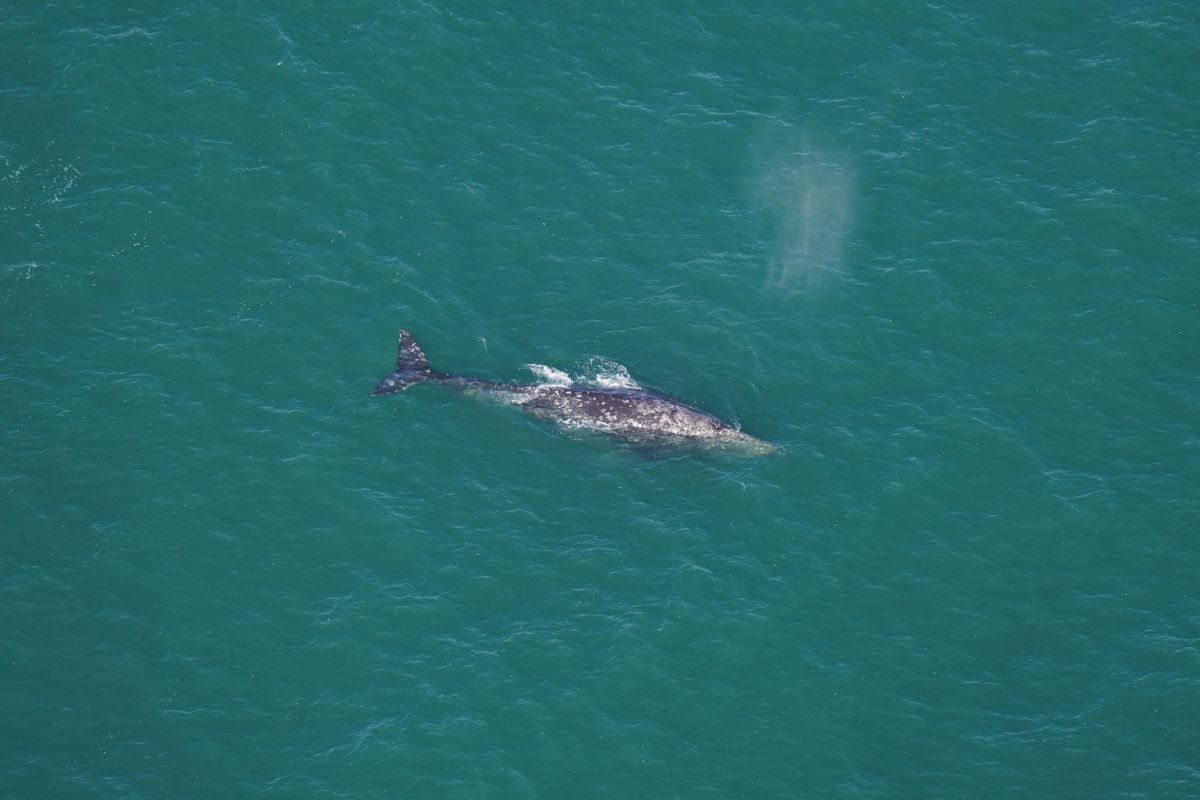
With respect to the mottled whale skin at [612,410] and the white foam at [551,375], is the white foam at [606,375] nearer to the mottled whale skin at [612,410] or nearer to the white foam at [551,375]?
the mottled whale skin at [612,410]

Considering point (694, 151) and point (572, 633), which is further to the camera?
point (694, 151)

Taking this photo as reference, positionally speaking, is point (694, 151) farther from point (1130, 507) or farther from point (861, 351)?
point (1130, 507)

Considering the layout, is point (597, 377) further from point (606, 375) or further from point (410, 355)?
point (410, 355)

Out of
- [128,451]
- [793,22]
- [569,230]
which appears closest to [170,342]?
[128,451]

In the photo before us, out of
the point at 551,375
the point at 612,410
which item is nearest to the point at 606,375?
the point at 612,410

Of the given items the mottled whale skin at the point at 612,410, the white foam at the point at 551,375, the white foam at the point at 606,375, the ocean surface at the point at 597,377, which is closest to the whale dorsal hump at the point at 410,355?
the mottled whale skin at the point at 612,410

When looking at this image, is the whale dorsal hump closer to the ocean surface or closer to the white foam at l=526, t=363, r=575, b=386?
the ocean surface
